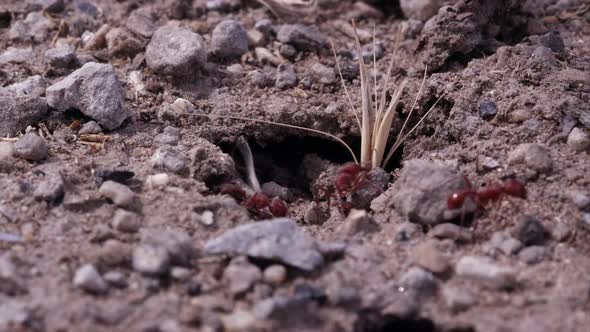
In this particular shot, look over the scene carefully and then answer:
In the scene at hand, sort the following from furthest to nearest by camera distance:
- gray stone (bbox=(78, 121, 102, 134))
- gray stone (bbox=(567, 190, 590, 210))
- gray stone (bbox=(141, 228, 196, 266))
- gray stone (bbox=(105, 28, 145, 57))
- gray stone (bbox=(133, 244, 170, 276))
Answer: gray stone (bbox=(105, 28, 145, 57)), gray stone (bbox=(78, 121, 102, 134)), gray stone (bbox=(567, 190, 590, 210)), gray stone (bbox=(141, 228, 196, 266)), gray stone (bbox=(133, 244, 170, 276))

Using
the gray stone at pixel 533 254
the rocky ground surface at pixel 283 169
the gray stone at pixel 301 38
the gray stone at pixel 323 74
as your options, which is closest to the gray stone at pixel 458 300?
the rocky ground surface at pixel 283 169

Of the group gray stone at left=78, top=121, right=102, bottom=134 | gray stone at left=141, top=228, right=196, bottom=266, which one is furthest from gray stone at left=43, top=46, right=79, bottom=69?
gray stone at left=141, top=228, right=196, bottom=266

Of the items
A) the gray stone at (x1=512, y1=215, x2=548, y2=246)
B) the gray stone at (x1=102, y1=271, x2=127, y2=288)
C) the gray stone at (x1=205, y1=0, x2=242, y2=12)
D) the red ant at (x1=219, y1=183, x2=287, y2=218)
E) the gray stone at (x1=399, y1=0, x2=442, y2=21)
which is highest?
the gray stone at (x1=399, y1=0, x2=442, y2=21)

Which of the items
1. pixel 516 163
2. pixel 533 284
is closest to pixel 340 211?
pixel 516 163

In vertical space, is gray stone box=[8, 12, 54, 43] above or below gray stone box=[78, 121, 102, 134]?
above

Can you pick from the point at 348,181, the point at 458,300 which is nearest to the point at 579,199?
the point at 458,300

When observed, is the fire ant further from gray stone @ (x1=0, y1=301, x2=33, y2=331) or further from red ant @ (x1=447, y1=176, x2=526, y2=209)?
gray stone @ (x1=0, y1=301, x2=33, y2=331)

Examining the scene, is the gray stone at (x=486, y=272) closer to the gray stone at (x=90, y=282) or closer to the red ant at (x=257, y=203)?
the red ant at (x=257, y=203)

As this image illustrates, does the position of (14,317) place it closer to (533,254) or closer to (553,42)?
(533,254)
